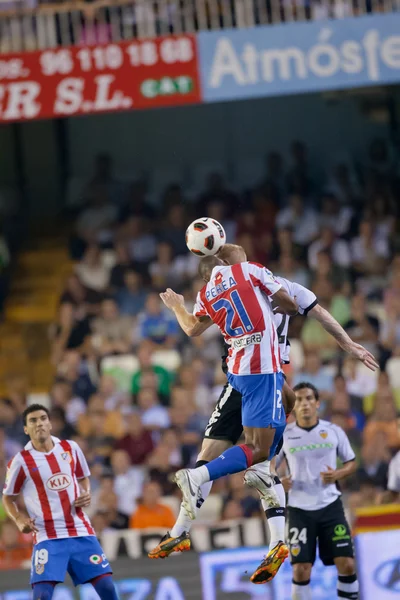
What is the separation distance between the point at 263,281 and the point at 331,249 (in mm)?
8516

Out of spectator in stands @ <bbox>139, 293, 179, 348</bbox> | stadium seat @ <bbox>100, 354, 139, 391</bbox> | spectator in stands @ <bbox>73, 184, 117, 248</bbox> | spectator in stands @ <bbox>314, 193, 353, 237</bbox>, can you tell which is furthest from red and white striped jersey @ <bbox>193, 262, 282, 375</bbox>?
spectator in stands @ <bbox>73, 184, 117, 248</bbox>

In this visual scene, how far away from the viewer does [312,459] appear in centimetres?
1181

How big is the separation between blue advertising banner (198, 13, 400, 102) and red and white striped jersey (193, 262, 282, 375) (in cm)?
758

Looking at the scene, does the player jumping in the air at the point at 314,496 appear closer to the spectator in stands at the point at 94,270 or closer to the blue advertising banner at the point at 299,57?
the blue advertising banner at the point at 299,57

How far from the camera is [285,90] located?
55.2 feet

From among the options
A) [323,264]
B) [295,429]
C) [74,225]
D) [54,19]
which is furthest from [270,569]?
[74,225]

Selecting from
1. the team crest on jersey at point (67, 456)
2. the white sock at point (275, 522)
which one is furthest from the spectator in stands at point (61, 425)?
the white sock at point (275, 522)

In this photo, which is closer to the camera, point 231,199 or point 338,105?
point 231,199

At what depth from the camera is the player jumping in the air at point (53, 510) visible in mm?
11016

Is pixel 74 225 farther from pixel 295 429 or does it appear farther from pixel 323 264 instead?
pixel 295 429

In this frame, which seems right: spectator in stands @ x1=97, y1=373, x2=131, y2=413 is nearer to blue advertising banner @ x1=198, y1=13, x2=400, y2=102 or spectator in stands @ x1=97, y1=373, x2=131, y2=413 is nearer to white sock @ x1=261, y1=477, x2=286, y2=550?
blue advertising banner @ x1=198, y1=13, x2=400, y2=102

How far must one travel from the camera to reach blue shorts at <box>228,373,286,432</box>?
957 centimetres

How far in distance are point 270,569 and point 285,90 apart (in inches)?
342

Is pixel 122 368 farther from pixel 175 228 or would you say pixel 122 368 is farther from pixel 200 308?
pixel 200 308
